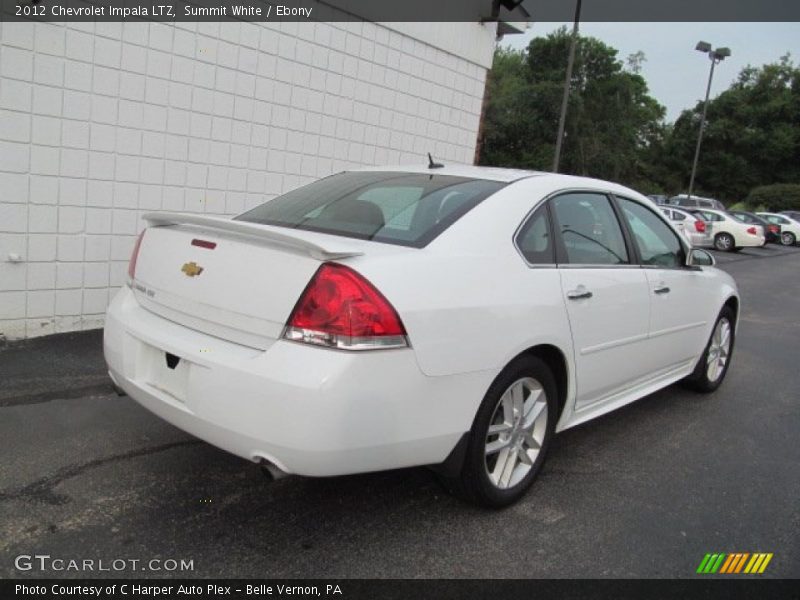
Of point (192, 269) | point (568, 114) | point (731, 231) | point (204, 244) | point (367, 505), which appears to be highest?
point (568, 114)

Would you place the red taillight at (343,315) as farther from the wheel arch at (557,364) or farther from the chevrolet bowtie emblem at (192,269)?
the wheel arch at (557,364)

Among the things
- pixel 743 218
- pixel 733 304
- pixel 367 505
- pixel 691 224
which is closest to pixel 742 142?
pixel 743 218

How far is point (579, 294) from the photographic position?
324 centimetres

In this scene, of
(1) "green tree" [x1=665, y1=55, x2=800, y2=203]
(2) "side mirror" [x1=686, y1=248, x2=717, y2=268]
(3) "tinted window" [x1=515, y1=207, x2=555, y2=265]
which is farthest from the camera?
(1) "green tree" [x1=665, y1=55, x2=800, y2=203]

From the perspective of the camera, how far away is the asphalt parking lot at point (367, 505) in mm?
2625

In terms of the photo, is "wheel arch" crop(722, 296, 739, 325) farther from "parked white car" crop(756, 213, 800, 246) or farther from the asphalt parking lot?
"parked white car" crop(756, 213, 800, 246)

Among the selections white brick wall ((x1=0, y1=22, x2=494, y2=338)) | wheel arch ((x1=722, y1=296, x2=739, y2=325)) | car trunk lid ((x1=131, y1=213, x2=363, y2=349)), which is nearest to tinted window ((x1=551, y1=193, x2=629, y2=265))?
car trunk lid ((x1=131, y1=213, x2=363, y2=349))

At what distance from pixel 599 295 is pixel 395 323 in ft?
4.72

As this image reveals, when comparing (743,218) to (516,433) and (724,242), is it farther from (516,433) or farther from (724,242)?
(516,433)

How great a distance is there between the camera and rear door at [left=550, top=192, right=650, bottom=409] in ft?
10.8

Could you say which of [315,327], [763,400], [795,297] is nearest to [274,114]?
[315,327]

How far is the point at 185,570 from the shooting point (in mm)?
2467

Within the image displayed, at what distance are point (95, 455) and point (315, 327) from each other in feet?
5.68

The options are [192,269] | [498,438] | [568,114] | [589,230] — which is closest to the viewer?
[192,269]
